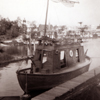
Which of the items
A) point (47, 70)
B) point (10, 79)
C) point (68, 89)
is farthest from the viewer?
point (10, 79)

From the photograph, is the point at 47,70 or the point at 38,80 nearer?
the point at 38,80

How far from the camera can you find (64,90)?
102 inches

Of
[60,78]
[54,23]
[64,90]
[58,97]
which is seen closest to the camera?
[58,97]

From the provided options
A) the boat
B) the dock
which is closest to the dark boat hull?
the boat

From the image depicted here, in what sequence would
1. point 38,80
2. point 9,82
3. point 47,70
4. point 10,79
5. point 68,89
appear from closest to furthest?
1. point 68,89
2. point 38,80
3. point 47,70
4. point 9,82
5. point 10,79

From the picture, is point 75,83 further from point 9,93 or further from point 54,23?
point 54,23

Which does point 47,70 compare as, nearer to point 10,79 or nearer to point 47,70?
point 47,70

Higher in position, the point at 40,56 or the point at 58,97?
the point at 40,56

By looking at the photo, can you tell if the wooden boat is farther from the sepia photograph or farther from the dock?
the dock

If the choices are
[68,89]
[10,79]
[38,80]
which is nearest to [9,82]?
[10,79]

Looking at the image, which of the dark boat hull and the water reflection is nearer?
the dark boat hull

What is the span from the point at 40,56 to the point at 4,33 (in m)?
1.83

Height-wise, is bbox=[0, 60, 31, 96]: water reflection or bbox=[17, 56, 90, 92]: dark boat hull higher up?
bbox=[17, 56, 90, 92]: dark boat hull

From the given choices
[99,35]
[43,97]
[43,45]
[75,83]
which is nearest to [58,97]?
[43,97]
